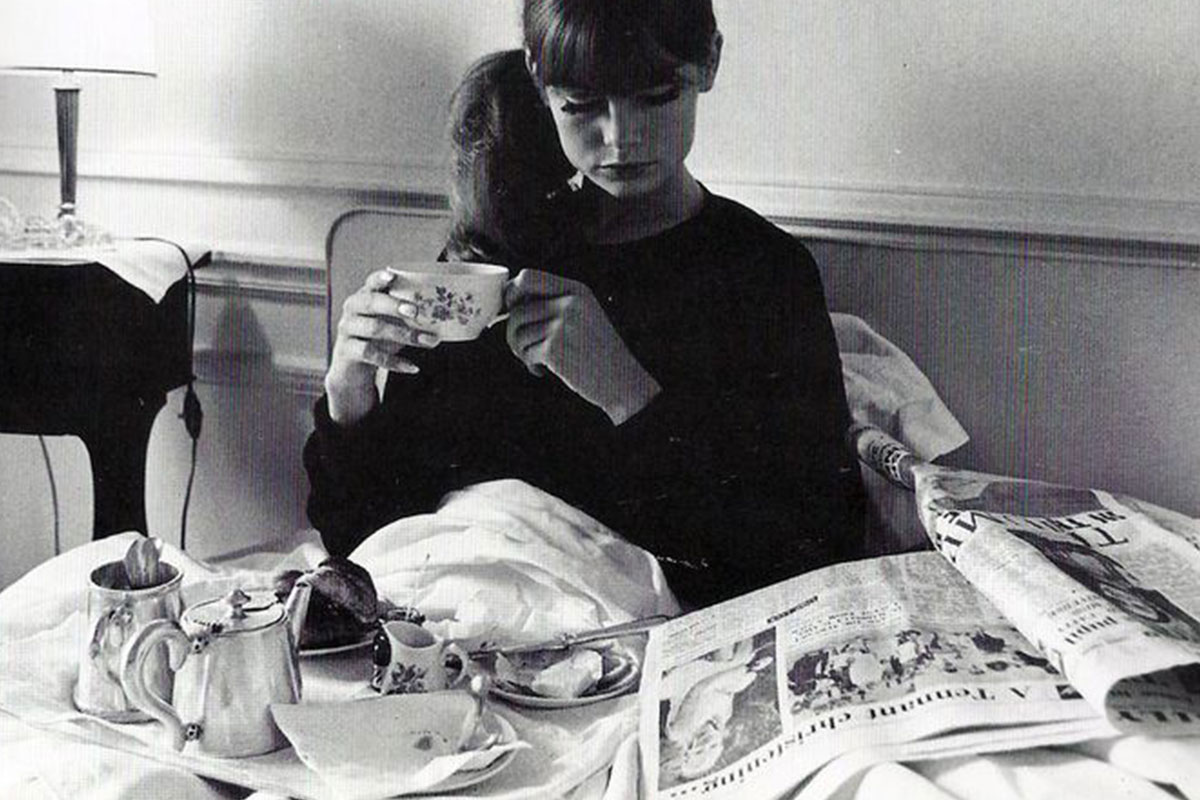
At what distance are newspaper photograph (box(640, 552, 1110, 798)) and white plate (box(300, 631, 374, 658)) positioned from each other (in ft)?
0.71

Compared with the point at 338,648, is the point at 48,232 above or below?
above

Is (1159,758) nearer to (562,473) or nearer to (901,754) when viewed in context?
(901,754)

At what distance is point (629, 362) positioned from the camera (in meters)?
1.25

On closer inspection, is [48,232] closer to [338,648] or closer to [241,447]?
[241,447]

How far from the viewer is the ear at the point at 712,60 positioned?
4.17 feet

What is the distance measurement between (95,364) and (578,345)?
0.60m

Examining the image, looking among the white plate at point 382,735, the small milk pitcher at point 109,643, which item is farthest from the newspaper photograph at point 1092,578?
the small milk pitcher at point 109,643

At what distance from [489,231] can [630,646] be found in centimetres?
55

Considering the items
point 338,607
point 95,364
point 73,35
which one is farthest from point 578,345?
point 73,35

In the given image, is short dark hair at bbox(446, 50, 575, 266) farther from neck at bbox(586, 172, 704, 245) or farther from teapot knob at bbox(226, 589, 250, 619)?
teapot knob at bbox(226, 589, 250, 619)

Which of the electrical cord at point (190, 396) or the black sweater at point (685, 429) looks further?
the electrical cord at point (190, 396)

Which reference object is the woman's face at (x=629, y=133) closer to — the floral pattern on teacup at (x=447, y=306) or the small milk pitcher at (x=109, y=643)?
the floral pattern on teacup at (x=447, y=306)

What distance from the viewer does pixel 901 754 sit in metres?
0.70

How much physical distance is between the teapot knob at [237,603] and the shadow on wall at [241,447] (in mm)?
810
